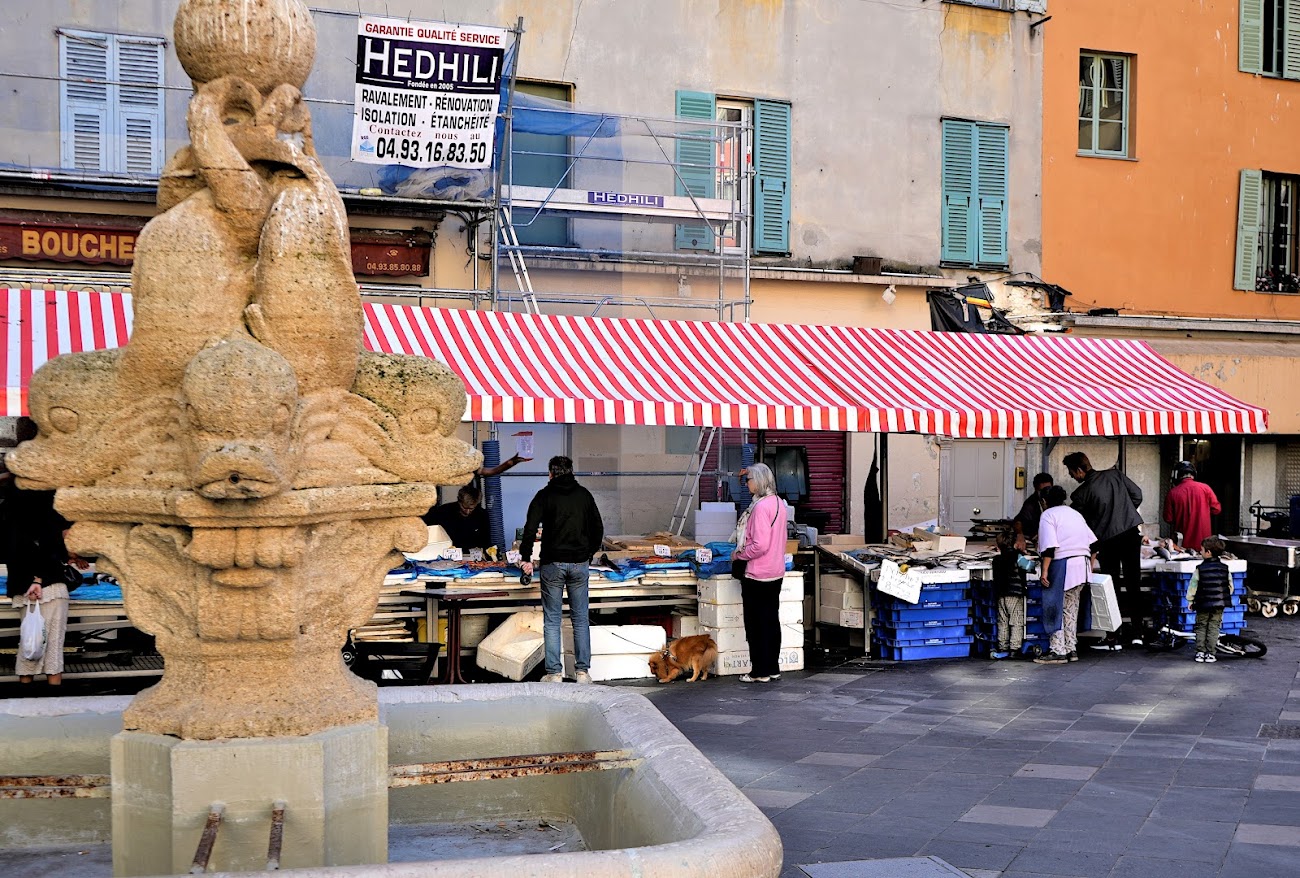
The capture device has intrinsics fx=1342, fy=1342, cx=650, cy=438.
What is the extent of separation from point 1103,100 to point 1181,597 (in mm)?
8055

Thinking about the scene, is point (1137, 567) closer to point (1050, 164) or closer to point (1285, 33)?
point (1050, 164)

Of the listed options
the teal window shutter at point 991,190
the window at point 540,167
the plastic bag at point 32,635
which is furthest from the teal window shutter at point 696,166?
the plastic bag at point 32,635

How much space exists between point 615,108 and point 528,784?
11250 millimetres

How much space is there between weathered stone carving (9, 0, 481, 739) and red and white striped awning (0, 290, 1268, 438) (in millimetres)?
5314

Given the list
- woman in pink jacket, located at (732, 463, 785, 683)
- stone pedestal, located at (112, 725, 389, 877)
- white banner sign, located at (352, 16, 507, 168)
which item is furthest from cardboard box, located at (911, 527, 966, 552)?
stone pedestal, located at (112, 725, 389, 877)

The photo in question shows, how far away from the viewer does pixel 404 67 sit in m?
11.8

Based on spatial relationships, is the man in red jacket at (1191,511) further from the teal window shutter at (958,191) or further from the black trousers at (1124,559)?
the teal window shutter at (958,191)

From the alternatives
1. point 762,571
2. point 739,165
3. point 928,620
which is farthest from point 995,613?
point 739,165

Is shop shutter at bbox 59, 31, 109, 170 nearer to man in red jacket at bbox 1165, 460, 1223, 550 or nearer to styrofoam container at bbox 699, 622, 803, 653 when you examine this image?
styrofoam container at bbox 699, 622, 803, 653

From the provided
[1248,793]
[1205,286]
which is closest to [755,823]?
[1248,793]

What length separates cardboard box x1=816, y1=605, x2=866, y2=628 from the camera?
1149 cm

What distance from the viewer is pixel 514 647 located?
9.98 m

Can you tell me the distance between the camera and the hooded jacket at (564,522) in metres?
9.56

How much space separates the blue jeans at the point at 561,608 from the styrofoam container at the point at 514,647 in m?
0.19
